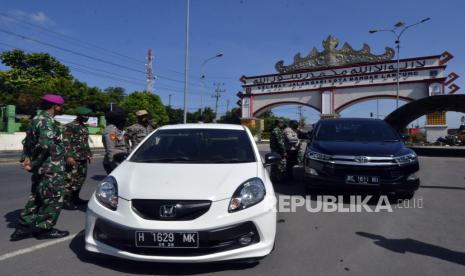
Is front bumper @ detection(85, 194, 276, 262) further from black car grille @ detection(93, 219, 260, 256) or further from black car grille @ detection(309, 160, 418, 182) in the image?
black car grille @ detection(309, 160, 418, 182)

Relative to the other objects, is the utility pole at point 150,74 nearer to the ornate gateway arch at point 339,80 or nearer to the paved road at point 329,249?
the ornate gateway arch at point 339,80

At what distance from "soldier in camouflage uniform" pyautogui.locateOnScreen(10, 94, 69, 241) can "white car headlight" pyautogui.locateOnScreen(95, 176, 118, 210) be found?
3.07 feet

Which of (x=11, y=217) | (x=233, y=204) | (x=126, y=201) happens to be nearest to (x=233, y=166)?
(x=233, y=204)

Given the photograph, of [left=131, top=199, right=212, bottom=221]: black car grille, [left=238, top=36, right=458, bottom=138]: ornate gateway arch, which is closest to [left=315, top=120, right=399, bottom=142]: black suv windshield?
[left=131, top=199, right=212, bottom=221]: black car grille

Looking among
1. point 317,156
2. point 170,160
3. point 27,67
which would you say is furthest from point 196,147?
point 27,67

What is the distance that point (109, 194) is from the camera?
3.11 meters

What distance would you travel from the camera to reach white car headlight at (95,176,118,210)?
3008 mm

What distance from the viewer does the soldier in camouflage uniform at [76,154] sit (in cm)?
545

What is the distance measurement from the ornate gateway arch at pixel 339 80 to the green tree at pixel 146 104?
23422 millimetres

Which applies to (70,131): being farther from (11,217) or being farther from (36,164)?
(36,164)

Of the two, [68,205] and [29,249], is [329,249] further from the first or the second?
[68,205]

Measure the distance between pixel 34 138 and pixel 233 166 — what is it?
2250 mm

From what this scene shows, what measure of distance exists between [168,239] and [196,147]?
1584 mm

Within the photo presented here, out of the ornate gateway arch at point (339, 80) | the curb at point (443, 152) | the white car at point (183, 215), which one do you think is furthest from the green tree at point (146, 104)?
the white car at point (183, 215)
